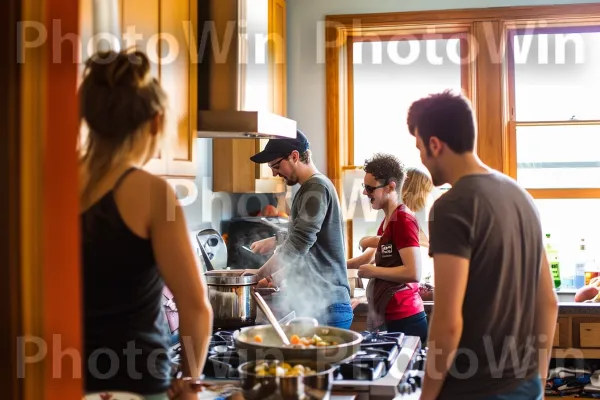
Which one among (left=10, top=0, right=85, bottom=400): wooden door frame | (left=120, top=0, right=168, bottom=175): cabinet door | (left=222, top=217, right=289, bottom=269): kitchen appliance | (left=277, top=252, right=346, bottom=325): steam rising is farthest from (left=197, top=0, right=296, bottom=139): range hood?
(left=10, top=0, right=85, bottom=400): wooden door frame

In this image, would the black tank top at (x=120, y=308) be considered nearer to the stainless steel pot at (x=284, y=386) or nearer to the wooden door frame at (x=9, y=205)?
the stainless steel pot at (x=284, y=386)

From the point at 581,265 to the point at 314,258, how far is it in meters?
2.04

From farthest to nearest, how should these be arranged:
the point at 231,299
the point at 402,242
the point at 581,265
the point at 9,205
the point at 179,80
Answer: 1. the point at 581,265
2. the point at 402,242
3. the point at 231,299
4. the point at 179,80
5. the point at 9,205

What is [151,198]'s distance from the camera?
1.43 metres

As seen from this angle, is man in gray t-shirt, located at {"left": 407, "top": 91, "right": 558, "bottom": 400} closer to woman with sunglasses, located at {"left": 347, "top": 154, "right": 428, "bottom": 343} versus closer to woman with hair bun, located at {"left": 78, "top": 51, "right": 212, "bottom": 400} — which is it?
woman with hair bun, located at {"left": 78, "top": 51, "right": 212, "bottom": 400}

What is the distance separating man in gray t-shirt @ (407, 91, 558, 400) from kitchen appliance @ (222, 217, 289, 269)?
2.28m

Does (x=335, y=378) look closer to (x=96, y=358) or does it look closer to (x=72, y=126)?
(x=96, y=358)

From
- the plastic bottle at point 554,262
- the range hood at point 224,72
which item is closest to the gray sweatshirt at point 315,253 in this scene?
the range hood at point 224,72

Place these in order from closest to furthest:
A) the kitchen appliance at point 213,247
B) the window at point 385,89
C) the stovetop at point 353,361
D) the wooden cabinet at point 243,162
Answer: the stovetop at point 353,361 < the kitchen appliance at point 213,247 < the wooden cabinet at point 243,162 < the window at point 385,89

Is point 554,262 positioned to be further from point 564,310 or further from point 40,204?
point 40,204

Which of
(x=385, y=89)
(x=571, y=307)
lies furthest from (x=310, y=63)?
(x=571, y=307)

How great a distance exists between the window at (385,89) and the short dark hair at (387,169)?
139 cm

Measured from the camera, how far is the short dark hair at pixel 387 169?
316 centimetres

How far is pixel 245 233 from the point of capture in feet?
13.8
